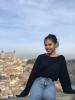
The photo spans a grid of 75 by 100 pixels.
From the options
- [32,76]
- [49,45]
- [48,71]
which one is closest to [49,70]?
[48,71]

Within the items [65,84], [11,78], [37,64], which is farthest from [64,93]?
[11,78]

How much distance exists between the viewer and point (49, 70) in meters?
6.18

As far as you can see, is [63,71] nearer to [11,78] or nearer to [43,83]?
[43,83]

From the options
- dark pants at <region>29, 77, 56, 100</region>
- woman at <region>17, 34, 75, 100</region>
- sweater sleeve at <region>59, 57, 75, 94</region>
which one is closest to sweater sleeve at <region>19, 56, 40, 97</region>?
woman at <region>17, 34, 75, 100</region>

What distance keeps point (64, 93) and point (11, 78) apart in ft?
330

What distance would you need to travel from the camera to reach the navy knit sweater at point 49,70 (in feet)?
20.3

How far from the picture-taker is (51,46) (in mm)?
6270

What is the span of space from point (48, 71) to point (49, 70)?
2cm

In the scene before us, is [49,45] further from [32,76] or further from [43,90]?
[43,90]

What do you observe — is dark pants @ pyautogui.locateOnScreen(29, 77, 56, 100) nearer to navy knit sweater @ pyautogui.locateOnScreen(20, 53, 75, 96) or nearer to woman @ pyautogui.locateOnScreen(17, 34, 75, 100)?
woman @ pyautogui.locateOnScreen(17, 34, 75, 100)

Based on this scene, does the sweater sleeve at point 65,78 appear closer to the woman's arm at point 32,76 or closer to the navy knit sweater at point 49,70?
the navy knit sweater at point 49,70

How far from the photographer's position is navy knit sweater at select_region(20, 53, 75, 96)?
20.3 ft

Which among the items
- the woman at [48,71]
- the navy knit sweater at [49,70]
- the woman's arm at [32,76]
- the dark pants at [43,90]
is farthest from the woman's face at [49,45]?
the dark pants at [43,90]

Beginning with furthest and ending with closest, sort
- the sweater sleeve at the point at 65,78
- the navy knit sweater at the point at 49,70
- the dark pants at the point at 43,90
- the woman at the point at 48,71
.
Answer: the sweater sleeve at the point at 65,78
the navy knit sweater at the point at 49,70
the woman at the point at 48,71
the dark pants at the point at 43,90
